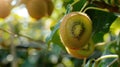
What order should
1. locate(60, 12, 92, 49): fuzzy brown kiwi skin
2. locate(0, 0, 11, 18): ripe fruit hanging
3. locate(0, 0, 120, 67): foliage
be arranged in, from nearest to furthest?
1. locate(60, 12, 92, 49): fuzzy brown kiwi skin
2. locate(0, 0, 120, 67): foliage
3. locate(0, 0, 11, 18): ripe fruit hanging

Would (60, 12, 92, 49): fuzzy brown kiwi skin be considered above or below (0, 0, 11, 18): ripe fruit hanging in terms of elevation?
below

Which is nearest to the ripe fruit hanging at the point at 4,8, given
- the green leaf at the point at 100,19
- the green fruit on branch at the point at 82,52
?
the green leaf at the point at 100,19

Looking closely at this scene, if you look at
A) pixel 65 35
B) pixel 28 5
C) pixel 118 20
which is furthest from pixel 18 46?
pixel 65 35

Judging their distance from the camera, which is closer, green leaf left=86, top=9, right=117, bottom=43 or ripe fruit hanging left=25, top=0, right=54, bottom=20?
green leaf left=86, top=9, right=117, bottom=43

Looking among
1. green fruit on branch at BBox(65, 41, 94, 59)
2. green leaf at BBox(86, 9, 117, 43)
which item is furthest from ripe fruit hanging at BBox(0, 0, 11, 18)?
green fruit on branch at BBox(65, 41, 94, 59)

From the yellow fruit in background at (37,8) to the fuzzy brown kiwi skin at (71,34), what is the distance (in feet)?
2.20

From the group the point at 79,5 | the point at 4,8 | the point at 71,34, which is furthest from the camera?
the point at 4,8

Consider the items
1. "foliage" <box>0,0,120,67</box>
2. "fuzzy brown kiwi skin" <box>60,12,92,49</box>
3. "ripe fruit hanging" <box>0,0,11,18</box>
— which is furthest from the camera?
"ripe fruit hanging" <box>0,0,11,18</box>

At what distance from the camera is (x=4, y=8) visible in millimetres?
1810

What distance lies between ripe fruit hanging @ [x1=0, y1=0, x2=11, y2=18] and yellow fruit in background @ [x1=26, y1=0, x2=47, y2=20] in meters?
0.09

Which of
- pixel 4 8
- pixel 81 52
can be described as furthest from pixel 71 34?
pixel 4 8

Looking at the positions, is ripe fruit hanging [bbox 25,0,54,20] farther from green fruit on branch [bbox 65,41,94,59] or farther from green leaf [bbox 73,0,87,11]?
green fruit on branch [bbox 65,41,94,59]

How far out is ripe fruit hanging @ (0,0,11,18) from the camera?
5.90ft

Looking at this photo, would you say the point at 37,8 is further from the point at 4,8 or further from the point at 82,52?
A: the point at 82,52
